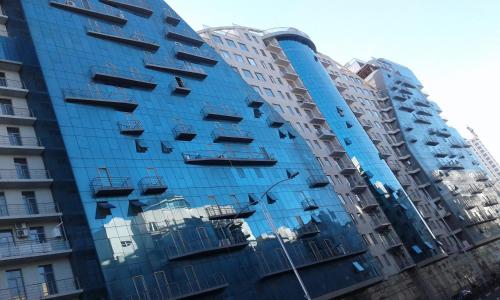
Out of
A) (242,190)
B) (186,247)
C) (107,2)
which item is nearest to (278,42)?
(107,2)

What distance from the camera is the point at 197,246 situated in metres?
42.1

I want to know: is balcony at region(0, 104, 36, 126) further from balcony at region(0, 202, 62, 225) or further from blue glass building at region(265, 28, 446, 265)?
blue glass building at region(265, 28, 446, 265)

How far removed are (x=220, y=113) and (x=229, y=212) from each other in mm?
15032

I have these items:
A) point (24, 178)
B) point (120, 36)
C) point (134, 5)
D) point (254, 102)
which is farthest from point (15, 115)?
point (254, 102)

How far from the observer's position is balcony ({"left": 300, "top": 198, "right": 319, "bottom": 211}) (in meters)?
56.4

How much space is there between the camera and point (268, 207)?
52.3m

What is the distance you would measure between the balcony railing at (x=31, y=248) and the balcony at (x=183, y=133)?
698 inches

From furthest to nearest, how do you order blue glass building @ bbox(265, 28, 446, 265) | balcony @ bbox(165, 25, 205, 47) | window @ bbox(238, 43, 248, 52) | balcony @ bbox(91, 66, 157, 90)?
window @ bbox(238, 43, 248, 52), blue glass building @ bbox(265, 28, 446, 265), balcony @ bbox(165, 25, 205, 47), balcony @ bbox(91, 66, 157, 90)

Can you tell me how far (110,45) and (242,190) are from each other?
23578 mm

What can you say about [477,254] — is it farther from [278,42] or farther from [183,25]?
[183,25]

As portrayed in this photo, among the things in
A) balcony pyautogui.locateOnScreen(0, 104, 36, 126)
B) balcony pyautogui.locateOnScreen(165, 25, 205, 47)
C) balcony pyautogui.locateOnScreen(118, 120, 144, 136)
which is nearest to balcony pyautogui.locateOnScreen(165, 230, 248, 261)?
balcony pyautogui.locateOnScreen(118, 120, 144, 136)

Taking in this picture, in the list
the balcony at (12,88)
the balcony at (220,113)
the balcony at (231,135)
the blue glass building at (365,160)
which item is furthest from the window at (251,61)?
the balcony at (12,88)

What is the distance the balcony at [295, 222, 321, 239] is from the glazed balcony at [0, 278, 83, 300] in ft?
85.9

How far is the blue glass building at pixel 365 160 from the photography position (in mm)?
75250
